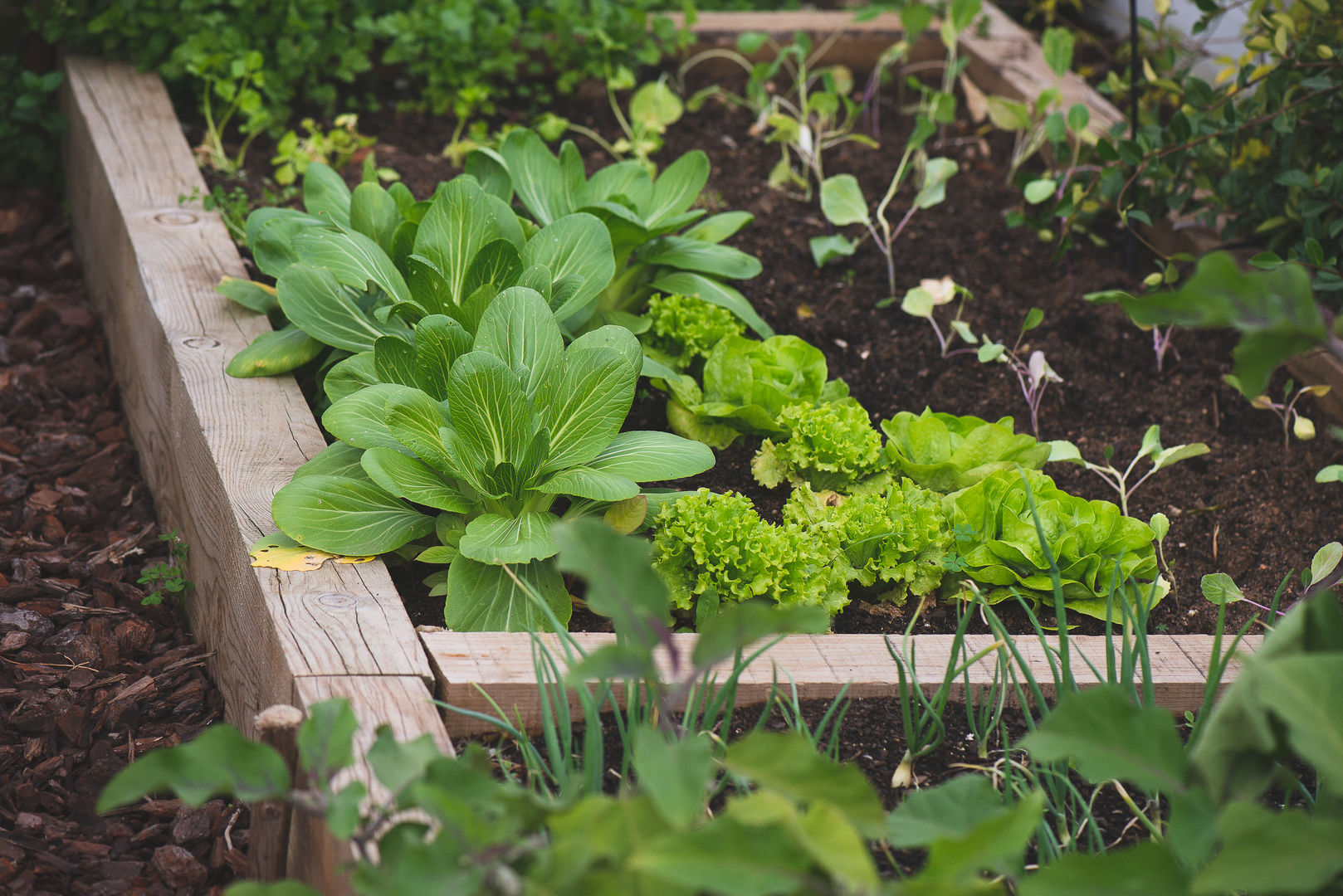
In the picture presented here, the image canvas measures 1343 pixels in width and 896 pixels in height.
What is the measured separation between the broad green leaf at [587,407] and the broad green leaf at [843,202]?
1186 mm

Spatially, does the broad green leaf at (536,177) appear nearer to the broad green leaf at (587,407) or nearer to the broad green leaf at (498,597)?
the broad green leaf at (587,407)

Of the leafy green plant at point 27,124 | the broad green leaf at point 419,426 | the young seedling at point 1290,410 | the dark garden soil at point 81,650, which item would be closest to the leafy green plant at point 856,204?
the young seedling at point 1290,410

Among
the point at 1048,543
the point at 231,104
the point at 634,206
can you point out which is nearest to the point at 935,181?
the point at 634,206

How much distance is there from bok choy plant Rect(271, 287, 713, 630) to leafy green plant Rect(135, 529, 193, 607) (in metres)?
0.43

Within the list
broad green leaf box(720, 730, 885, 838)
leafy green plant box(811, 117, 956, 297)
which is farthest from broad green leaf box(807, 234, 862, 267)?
broad green leaf box(720, 730, 885, 838)

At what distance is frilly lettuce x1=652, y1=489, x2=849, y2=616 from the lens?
1.86 metres

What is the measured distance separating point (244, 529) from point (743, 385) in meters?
1.03

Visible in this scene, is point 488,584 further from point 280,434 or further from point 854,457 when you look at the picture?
point 854,457

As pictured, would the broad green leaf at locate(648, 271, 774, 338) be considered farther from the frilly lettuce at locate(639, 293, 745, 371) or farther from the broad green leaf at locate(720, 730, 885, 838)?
the broad green leaf at locate(720, 730, 885, 838)

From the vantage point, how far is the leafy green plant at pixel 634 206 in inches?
102

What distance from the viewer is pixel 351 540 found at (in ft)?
5.94

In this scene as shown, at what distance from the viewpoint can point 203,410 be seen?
214 cm

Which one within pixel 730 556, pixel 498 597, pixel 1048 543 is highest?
pixel 1048 543

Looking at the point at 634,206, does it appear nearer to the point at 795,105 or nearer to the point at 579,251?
the point at 579,251
